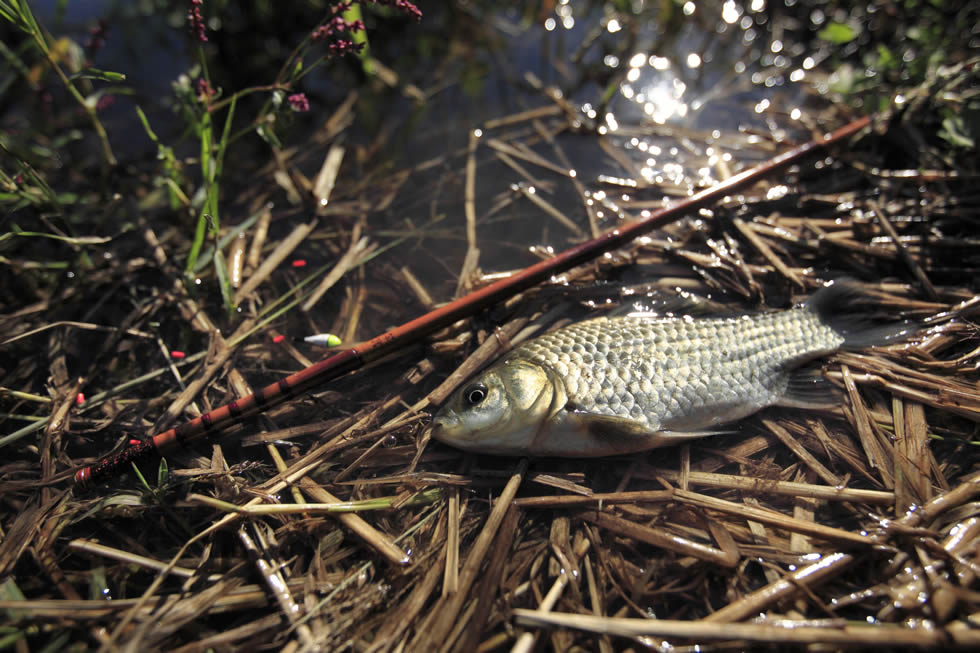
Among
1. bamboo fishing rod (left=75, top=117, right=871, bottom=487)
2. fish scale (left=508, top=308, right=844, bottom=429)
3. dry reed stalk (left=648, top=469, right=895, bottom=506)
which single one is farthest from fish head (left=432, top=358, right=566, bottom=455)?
bamboo fishing rod (left=75, top=117, right=871, bottom=487)

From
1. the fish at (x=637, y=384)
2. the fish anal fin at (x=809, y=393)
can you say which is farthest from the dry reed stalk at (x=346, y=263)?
the fish anal fin at (x=809, y=393)

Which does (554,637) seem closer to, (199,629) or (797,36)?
(199,629)

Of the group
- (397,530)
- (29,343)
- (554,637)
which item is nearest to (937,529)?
(554,637)

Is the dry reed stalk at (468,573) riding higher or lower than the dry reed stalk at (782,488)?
higher

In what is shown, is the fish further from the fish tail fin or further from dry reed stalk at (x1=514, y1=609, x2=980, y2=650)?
dry reed stalk at (x1=514, y1=609, x2=980, y2=650)

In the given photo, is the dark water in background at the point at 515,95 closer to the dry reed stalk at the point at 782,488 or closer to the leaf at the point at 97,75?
the leaf at the point at 97,75

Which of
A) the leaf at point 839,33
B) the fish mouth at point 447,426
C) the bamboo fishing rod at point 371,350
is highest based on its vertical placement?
the leaf at point 839,33

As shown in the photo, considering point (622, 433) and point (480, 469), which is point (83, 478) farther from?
point (622, 433)
